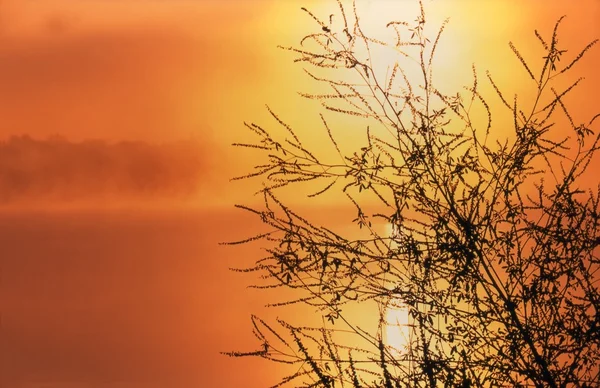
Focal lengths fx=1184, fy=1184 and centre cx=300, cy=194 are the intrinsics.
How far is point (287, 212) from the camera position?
6000 millimetres

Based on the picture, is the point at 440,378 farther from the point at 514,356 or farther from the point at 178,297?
the point at 178,297

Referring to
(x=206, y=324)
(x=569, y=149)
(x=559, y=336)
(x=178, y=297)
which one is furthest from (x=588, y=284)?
(x=178, y=297)

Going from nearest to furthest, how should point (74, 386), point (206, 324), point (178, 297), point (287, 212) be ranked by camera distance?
point (287, 212) < point (206, 324) < point (178, 297) < point (74, 386)

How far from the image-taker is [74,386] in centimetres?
5828

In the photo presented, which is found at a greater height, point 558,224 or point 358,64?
point 358,64

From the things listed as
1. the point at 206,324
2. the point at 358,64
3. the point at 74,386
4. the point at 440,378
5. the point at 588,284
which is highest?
the point at 74,386

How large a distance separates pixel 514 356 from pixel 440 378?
412mm

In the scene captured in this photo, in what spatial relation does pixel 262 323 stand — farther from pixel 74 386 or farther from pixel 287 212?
pixel 74 386

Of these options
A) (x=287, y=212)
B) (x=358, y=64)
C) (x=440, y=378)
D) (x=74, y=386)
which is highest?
(x=74, y=386)

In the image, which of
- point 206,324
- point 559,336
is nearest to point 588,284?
point 559,336

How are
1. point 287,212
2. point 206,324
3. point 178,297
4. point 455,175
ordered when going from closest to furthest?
point 287,212
point 455,175
point 206,324
point 178,297

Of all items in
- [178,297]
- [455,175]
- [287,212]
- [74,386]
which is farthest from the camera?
[74,386]

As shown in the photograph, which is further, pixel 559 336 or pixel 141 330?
pixel 141 330

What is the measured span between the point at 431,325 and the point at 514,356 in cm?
47
